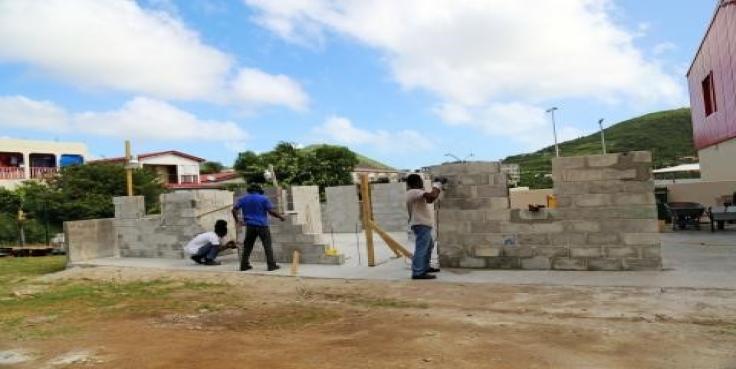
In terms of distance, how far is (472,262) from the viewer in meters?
8.89

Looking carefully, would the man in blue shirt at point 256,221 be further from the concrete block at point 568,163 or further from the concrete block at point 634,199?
the concrete block at point 634,199

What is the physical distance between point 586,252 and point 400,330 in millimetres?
3753

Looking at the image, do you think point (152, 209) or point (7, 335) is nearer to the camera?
point (7, 335)

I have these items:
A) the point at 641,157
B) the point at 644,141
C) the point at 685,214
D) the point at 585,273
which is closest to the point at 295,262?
the point at 585,273

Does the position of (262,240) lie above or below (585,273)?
above

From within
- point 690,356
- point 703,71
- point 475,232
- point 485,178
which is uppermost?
point 703,71

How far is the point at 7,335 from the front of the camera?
6.30 metres

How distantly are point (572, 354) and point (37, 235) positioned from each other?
71.9 ft

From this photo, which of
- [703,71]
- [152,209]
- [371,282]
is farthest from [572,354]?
[152,209]

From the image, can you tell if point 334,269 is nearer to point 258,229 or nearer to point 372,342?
point 258,229

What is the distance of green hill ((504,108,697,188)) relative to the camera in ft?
224

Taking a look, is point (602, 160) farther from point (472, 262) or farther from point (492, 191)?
point (472, 262)

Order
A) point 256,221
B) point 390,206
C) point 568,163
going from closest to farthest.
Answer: point 568,163
point 256,221
point 390,206

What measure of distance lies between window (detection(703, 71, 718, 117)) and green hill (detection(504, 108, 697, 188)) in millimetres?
34632
